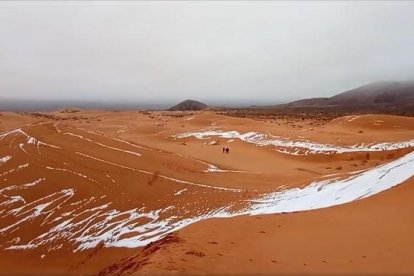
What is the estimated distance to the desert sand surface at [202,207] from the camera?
6.76m

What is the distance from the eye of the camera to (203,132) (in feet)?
141

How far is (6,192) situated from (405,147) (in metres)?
25.1

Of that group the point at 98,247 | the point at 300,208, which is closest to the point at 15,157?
the point at 98,247

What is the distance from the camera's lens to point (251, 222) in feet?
31.2

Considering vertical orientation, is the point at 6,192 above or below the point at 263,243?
below

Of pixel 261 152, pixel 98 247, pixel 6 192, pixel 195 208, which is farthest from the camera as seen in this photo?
pixel 261 152

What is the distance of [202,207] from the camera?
1489 centimetres

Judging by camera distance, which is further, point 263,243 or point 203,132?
point 203,132

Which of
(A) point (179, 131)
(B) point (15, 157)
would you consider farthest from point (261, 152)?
(B) point (15, 157)

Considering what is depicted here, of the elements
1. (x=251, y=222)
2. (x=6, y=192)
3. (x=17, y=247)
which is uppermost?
(x=251, y=222)

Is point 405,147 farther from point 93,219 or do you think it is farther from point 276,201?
point 93,219

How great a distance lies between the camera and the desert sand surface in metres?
6.76

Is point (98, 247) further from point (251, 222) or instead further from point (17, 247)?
point (251, 222)

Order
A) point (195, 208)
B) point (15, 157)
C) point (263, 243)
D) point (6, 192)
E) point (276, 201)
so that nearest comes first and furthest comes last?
point (263, 243) → point (276, 201) → point (195, 208) → point (6, 192) → point (15, 157)
